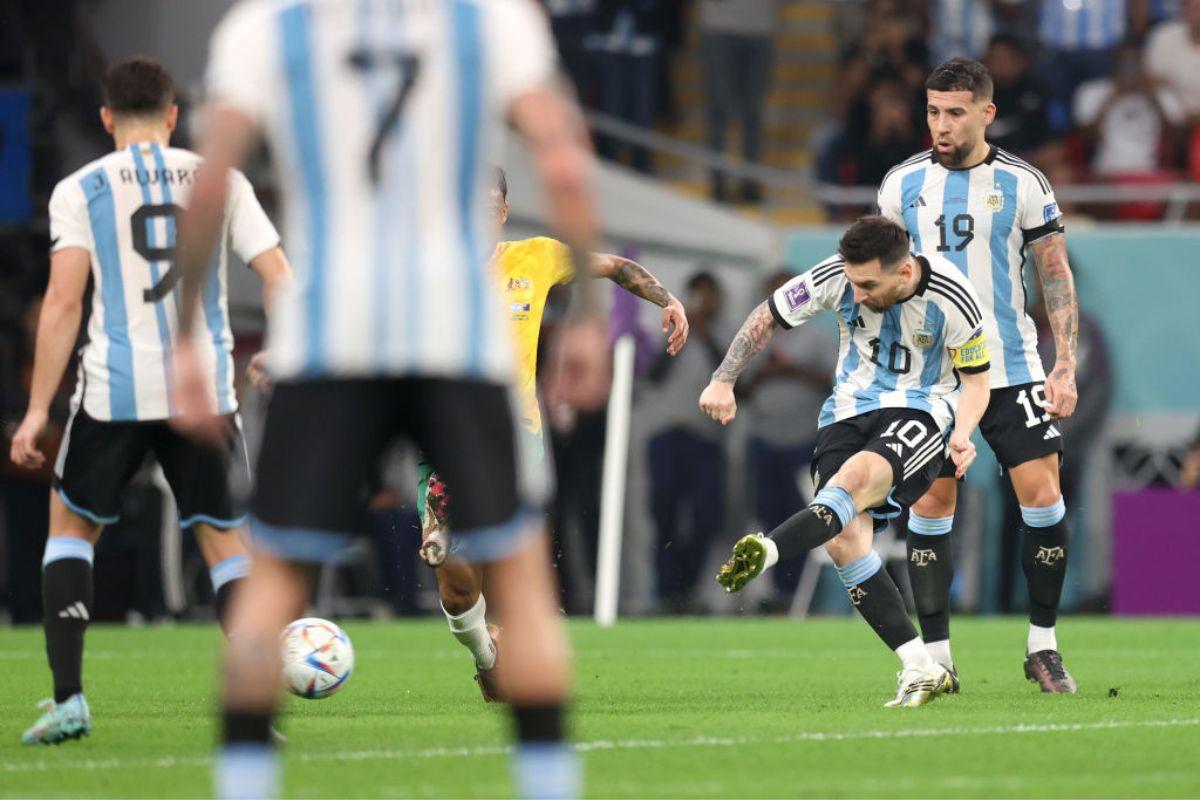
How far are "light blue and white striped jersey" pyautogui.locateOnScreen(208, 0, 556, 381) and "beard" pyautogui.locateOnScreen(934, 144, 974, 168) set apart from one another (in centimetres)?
473

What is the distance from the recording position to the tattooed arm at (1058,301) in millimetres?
8719

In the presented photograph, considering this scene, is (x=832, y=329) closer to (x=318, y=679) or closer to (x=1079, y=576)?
(x=1079, y=576)

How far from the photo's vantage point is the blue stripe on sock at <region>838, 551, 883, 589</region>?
796cm

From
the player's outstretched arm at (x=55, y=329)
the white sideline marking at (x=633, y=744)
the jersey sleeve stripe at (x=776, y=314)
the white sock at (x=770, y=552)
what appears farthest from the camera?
the jersey sleeve stripe at (x=776, y=314)

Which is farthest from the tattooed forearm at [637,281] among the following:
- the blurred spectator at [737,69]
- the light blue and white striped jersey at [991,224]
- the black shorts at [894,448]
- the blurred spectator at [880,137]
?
the blurred spectator at [737,69]

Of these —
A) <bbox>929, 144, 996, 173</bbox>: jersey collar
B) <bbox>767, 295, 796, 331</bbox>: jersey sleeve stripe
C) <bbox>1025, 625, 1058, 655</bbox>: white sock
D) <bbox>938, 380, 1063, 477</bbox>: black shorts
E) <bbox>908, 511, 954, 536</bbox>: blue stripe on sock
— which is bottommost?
<bbox>1025, 625, 1058, 655</bbox>: white sock

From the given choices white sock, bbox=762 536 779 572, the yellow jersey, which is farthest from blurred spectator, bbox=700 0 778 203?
white sock, bbox=762 536 779 572

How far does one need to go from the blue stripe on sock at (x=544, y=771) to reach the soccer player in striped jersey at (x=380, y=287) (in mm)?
41

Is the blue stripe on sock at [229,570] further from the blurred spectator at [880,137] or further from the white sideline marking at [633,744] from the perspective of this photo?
the blurred spectator at [880,137]

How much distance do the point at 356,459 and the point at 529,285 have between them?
4155mm

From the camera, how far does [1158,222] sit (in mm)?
17219

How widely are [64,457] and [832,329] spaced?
430 inches

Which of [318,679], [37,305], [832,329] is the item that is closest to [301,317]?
[318,679]

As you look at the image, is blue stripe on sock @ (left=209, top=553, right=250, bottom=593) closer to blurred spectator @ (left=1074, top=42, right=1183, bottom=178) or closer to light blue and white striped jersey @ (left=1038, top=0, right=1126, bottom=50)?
blurred spectator @ (left=1074, top=42, right=1183, bottom=178)
